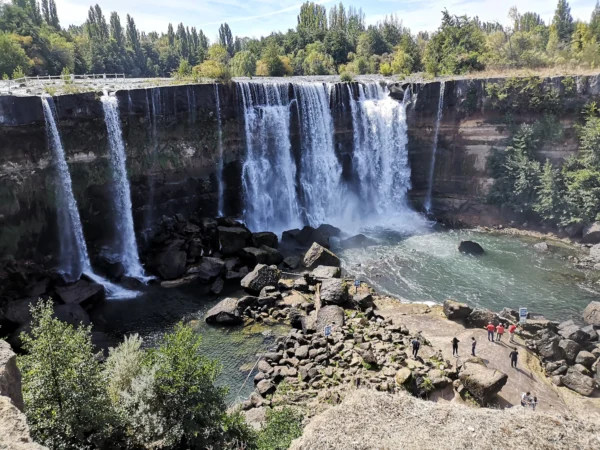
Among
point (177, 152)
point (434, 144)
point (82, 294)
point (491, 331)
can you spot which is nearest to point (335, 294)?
point (491, 331)

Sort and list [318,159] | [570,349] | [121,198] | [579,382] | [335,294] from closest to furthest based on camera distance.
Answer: [579,382] < [570,349] < [335,294] < [121,198] < [318,159]

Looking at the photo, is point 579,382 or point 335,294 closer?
point 579,382

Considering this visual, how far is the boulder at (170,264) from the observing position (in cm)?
2917

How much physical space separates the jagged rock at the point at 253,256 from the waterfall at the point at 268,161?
622 centimetres

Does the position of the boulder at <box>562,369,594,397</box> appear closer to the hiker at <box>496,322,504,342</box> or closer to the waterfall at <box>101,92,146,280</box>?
the hiker at <box>496,322,504,342</box>

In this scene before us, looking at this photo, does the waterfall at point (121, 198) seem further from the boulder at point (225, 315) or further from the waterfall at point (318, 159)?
the waterfall at point (318, 159)

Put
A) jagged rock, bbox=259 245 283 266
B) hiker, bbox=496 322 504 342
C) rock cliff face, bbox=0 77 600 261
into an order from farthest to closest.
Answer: jagged rock, bbox=259 245 283 266 < rock cliff face, bbox=0 77 600 261 < hiker, bbox=496 322 504 342

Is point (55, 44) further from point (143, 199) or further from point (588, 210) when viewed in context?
point (588, 210)

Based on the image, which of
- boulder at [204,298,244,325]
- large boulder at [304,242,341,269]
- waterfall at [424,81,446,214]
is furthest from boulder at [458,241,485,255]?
boulder at [204,298,244,325]

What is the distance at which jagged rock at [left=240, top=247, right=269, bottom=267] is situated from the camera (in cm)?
3025

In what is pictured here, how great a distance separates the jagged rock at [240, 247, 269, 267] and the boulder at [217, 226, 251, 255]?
0.72m

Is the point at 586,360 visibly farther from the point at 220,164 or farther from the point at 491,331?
the point at 220,164

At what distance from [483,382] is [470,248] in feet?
56.4

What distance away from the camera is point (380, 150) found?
4094 centimetres
